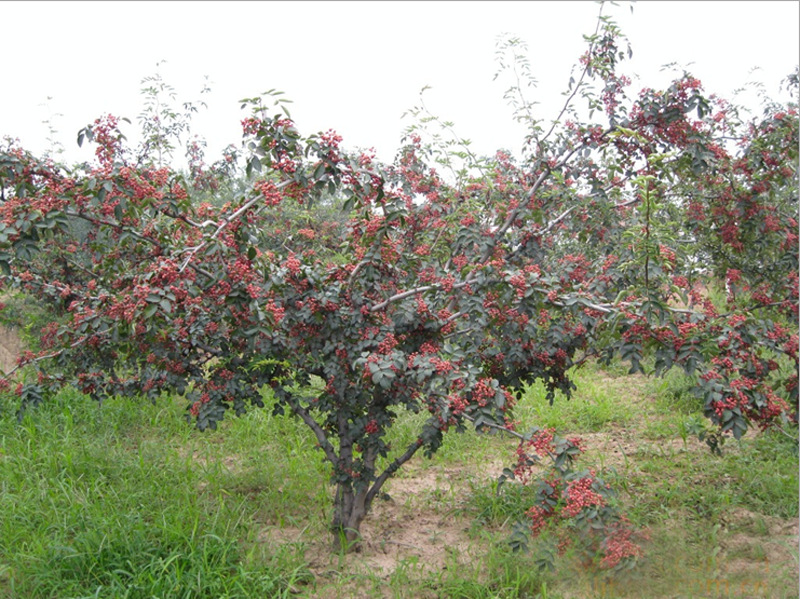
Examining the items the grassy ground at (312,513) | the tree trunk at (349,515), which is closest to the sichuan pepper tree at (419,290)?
the tree trunk at (349,515)

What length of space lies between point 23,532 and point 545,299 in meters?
2.38

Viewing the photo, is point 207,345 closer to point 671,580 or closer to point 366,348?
point 366,348

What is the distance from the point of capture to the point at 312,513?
314cm

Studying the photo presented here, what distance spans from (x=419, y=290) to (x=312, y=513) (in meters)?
1.39

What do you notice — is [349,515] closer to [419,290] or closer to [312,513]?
[312,513]

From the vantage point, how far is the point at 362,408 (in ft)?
9.00

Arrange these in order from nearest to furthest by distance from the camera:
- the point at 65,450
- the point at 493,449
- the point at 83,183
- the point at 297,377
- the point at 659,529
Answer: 1. the point at 83,183
2. the point at 297,377
3. the point at 659,529
4. the point at 65,450
5. the point at 493,449

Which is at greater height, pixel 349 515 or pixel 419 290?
pixel 419 290

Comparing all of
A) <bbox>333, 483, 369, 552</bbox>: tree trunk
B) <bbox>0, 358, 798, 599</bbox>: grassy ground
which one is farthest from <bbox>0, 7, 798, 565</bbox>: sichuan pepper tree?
<bbox>0, 358, 798, 599</bbox>: grassy ground

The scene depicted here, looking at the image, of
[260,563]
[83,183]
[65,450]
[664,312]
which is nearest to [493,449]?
[260,563]

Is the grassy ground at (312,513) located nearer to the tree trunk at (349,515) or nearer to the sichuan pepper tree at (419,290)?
the tree trunk at (349,515)

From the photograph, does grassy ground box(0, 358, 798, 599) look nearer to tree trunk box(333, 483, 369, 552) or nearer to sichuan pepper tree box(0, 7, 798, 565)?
tree trunk box(333, 483, 369, 552)

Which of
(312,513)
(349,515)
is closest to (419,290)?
(349,515)

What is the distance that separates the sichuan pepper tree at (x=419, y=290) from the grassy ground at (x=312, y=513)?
0.35 meters
